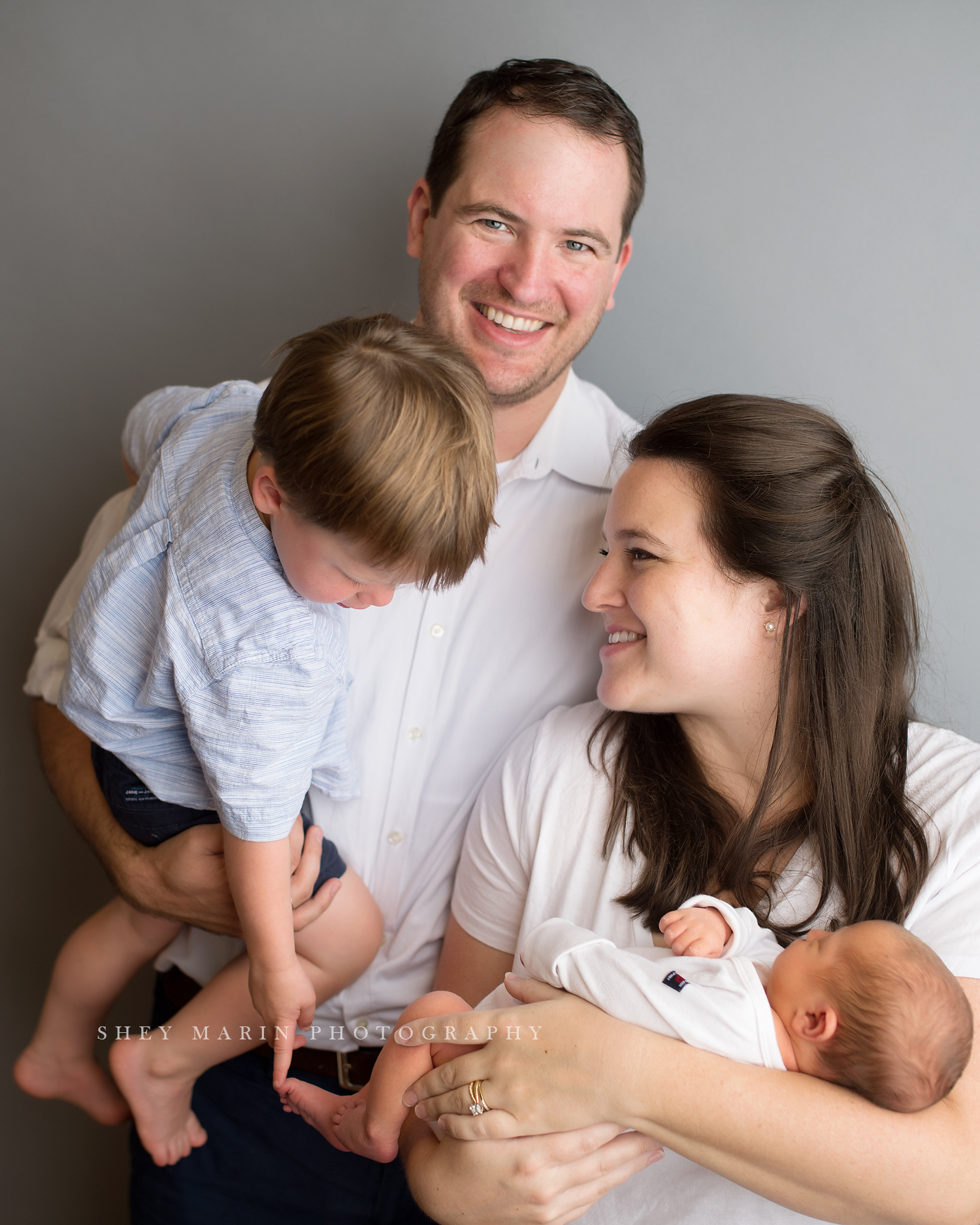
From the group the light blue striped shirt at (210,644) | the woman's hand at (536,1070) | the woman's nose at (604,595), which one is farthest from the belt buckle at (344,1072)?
the woman's nose at (604,595)

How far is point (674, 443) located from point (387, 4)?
134 centimetres

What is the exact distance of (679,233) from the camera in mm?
2086

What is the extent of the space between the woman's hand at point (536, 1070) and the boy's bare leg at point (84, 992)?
820mm

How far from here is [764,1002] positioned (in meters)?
1.23

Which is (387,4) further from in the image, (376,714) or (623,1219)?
(623,1219)

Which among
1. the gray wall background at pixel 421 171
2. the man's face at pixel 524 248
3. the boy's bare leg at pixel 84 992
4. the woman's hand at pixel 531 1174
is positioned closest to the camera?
the woman's hand at pixel 531 1174

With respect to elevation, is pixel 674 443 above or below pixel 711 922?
above

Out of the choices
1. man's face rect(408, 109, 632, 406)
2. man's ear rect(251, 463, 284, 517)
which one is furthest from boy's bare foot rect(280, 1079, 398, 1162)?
man's face rect(408, 109, 632, 406)

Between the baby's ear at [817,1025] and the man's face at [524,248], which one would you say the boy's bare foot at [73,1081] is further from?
the man's face at [524,248]

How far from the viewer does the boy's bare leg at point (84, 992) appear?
1.84 metres

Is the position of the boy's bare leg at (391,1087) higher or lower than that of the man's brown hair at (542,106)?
lower

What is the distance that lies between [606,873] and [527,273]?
1147 mm

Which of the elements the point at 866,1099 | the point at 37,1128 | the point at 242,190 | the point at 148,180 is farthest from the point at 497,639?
the point at 37,1128

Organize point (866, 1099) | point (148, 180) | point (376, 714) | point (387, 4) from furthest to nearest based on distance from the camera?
1. point (148, 180)
2. point (387, 4)
3. point (376, 714)
4. point (866, 1099)
